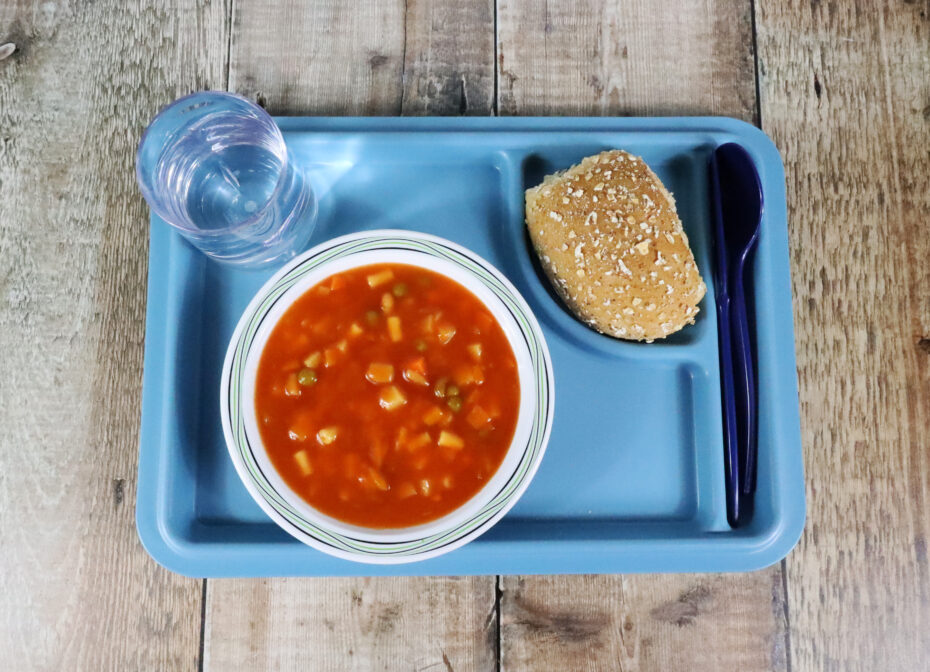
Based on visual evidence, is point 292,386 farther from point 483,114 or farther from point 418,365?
point 483,114

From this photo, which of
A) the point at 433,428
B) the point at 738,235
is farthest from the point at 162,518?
the point at 738,235

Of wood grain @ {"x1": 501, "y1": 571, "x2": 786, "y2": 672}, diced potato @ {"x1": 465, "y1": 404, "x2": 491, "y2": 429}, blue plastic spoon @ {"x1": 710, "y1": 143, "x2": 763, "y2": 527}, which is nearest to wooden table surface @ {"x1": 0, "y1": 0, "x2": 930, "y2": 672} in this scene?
wood grain @ {"x1": 501, "y1": 571, "x2": 786, "y2": 672}

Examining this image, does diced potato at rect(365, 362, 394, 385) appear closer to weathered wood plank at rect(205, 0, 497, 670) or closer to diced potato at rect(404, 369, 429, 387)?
diced potato at rect(404, 369, 429, 387)

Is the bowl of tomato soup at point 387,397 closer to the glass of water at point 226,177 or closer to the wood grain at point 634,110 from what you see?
the glass of water at point 226,177

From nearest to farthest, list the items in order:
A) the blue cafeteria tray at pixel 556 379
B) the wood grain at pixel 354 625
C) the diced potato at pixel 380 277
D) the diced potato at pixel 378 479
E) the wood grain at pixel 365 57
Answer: the diced potato at pixel 378 479 < the diced potato at pixel 380 277 < the blue cafeteria tray at pixel 556 379 < the wood grain at pixel 354 625 < the wood grain at pixel 365 57

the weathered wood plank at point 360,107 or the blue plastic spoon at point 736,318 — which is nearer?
the blue plastic spoon at point 736,318

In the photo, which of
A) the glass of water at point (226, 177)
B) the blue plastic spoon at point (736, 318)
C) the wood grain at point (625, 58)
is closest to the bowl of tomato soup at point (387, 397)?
the glass of water at point (226, 177)
